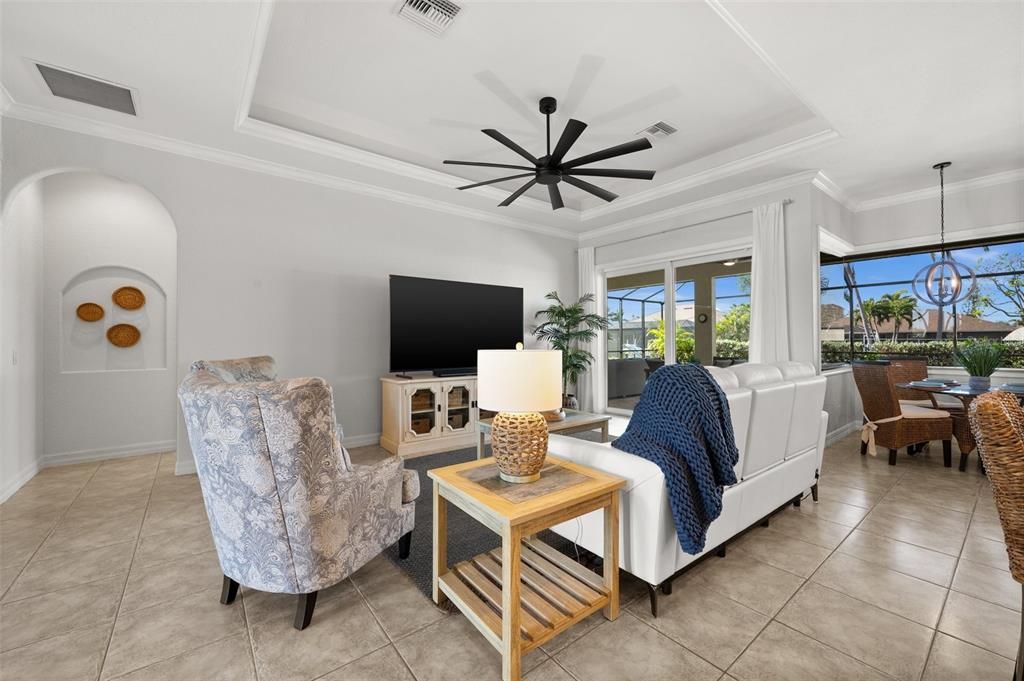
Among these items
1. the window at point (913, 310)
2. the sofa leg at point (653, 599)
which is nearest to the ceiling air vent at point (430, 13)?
the sofa leg at point (653, 599)

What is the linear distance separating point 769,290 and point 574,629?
394 cm

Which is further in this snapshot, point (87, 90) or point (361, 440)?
point (361, 440)

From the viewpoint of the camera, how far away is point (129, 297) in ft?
14.0

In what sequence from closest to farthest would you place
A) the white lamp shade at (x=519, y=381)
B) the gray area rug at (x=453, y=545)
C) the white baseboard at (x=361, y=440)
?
the white lamp shade at (x=519, y=381) → the gray area rug at (x=453, y=545) → the white baseboard at (x=361, y=440)

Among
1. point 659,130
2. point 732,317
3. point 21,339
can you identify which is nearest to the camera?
point 21,339

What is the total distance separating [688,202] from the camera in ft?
16.6

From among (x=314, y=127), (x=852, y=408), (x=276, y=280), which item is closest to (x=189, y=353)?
(x=276, y=280)

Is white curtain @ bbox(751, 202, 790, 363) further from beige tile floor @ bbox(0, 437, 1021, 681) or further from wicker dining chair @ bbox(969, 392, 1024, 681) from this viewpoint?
wicker dining chair @ bbox(969, 392, 1024, 681)

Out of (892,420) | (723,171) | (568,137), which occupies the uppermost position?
(723,171)

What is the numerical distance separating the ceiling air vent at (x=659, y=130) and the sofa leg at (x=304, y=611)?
407 centimetres

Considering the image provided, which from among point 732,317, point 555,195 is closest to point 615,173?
point 555,195

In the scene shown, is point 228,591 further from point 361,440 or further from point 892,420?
point 892,420

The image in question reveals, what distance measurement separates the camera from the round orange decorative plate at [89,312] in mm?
4051

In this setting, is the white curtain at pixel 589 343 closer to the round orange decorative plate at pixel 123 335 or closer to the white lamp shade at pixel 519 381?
the white lamp shade at pixel 519 381
